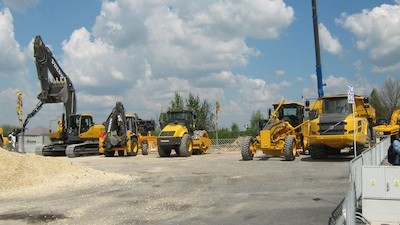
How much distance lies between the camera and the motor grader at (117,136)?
96.6 feet

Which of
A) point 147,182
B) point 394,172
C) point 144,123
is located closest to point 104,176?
point 147,182

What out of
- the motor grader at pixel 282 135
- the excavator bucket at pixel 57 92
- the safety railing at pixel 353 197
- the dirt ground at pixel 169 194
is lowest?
the dirt ground at pixel 169 194

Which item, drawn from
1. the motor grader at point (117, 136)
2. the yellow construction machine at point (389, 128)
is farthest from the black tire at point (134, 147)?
the yellow construction machine at point (389, 128)

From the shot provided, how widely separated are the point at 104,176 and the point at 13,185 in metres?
3.09

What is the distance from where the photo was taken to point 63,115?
3284 centimetres

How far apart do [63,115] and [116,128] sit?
495 centimetres

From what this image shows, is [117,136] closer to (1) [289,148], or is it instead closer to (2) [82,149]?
(2) [82,149]

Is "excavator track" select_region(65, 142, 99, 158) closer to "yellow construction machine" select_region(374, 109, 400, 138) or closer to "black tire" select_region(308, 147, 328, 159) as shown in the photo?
"black tire" select_region(308, 147, 328, 159)

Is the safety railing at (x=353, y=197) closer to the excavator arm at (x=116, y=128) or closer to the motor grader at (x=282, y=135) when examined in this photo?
the motor grader at (x=282, y=135)

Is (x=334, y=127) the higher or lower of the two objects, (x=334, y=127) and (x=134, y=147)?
the higher

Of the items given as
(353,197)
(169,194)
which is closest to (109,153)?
(169,194)

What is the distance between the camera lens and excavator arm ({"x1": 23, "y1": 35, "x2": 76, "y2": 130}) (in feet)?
102

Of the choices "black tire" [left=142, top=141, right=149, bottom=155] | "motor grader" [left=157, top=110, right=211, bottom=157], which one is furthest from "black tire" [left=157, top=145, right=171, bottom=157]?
"black tire" [left=142, top=141, right=149, bottom=155]

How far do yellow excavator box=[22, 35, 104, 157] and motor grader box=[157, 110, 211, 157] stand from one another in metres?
6.37
